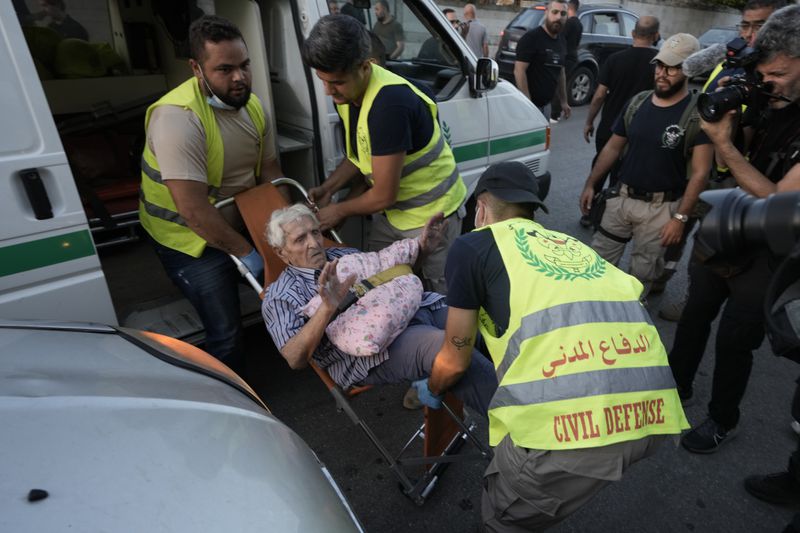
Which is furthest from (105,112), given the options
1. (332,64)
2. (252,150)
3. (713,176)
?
(713,176)

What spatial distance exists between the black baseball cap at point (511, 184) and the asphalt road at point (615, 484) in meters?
1.42

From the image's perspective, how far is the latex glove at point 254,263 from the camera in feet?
7.77

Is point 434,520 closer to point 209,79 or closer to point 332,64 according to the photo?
point 332,64

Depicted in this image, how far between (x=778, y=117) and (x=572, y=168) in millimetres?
4693

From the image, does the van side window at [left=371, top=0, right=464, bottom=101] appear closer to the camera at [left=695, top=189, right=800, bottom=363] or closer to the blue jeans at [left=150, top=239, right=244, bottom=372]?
the blue jeans at [left=150, top=239, right=244, bottom=372]

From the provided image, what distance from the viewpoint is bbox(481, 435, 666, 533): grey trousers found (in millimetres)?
1340

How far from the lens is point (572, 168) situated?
6.58 m

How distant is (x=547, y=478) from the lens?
1377mm

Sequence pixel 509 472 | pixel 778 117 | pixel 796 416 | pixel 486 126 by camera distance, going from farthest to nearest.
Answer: pixel 486 126
pixel 778 117
pixel 796 416
pixel 509 472

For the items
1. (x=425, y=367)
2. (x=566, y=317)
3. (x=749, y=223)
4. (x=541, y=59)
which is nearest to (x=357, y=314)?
(x=425, y=367)

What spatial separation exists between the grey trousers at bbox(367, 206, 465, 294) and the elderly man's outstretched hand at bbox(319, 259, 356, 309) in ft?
2.65

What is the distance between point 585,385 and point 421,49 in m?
2.92

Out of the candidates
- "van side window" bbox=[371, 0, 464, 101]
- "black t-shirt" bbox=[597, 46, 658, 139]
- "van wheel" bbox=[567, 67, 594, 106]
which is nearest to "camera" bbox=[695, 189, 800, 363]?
"van side window" bbox=[371, 0, 464, 101]

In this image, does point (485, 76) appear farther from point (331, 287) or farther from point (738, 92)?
point (331, 287)
